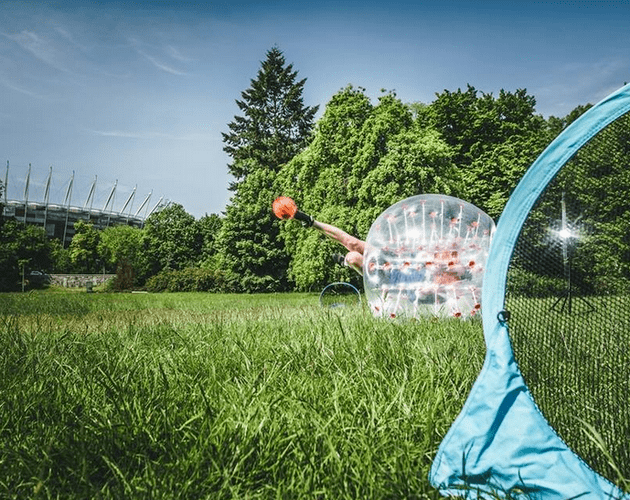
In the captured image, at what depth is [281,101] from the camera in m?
37.2

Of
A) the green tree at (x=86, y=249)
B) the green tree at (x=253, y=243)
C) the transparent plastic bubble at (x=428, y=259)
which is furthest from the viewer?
the green tree at (x=86, y=249)

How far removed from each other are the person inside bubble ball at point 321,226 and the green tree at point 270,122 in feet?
94.0

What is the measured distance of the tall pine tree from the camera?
27.2 meters

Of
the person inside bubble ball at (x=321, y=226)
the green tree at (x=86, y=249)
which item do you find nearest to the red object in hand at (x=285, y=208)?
the person inside bubble ball at (x=321, y=226)

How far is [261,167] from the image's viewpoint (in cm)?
3198

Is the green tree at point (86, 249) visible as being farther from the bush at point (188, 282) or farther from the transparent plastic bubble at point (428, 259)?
the transparent plastic bubble at point (428, 259)

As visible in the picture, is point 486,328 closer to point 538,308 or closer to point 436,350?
point 538,308

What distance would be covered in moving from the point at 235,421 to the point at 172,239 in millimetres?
38914

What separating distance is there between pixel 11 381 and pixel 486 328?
2.55 m

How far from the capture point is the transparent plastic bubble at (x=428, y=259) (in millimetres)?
4781

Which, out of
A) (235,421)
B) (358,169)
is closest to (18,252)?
(358,169)

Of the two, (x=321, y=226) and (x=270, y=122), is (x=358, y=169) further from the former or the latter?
(x=270, y=122)

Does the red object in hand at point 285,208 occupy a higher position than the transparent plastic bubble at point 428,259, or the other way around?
the red object in hand at point 285,208

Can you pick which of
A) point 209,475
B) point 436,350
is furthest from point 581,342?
point 209,475
